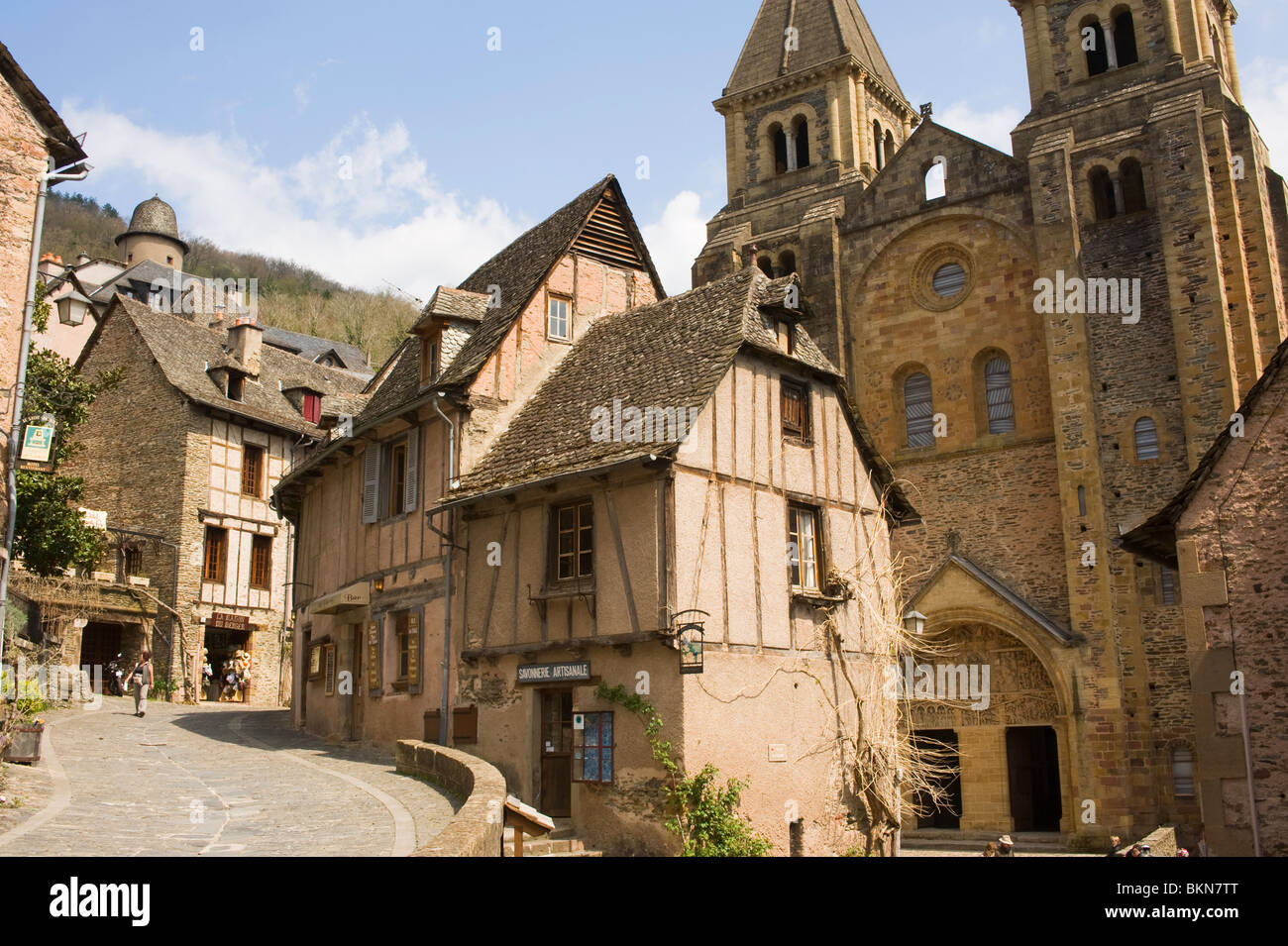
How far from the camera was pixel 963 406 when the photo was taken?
25875mm

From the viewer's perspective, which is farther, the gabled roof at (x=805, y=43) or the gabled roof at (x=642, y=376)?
the gabled roof at (x=805, y=43)

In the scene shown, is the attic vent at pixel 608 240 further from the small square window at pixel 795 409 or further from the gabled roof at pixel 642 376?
the small square window at pixel 795 409

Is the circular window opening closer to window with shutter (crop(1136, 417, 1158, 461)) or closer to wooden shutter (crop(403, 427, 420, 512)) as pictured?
window with shutter (crop(1136, 417, 1158, 461))

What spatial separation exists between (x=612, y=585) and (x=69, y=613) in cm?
1851

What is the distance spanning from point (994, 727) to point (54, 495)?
19.2m

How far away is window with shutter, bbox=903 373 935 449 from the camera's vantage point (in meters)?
26.3

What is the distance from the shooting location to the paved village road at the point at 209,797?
32.3ft

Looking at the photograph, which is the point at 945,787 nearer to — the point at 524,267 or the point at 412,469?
the point at 412,469

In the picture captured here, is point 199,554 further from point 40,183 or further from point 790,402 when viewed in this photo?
point 790,402

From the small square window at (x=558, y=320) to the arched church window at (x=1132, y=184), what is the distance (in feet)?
43.5

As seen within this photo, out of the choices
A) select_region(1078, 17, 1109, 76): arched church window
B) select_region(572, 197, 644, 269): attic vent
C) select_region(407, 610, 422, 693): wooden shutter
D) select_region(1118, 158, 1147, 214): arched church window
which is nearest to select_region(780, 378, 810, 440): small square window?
select_region(572, 197, 644, 269): attic vent

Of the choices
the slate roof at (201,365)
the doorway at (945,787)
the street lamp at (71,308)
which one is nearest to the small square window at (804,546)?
the doorway at (945,787)

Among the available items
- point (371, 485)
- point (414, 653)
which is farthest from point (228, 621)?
point (414, 653)
